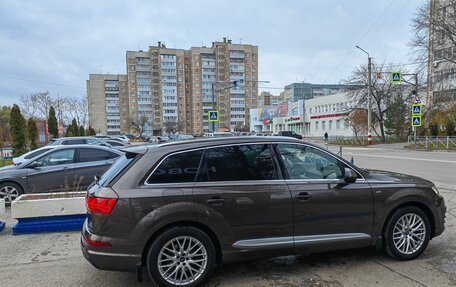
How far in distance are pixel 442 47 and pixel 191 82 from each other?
84.1 metres

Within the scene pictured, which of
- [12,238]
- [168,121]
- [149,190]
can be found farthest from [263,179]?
[168,121]

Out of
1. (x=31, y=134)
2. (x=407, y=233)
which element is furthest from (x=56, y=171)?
(x=31, y=134)

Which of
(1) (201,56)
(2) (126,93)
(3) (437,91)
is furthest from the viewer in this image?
(2) (126,93)

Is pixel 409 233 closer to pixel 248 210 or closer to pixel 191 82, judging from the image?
pixel 248 210

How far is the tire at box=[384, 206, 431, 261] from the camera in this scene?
389 centimetres

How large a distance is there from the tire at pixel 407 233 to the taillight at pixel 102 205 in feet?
11.2

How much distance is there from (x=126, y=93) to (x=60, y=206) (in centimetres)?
11123

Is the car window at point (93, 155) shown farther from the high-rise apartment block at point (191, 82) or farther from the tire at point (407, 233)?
the high-rise apartment block at point (191, 82)

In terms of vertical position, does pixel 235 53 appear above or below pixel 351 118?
above

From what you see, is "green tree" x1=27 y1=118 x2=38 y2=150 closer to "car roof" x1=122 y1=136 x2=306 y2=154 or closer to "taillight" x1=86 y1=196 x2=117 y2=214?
"car roof" x1=122 y1=136 x2=306 y2=154

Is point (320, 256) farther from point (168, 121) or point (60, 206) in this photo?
point (168, 121)

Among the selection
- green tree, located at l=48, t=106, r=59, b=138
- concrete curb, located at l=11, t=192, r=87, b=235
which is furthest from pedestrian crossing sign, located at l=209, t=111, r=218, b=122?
green tree, located at l=48, t=106, r=59, b=138

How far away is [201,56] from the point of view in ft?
329

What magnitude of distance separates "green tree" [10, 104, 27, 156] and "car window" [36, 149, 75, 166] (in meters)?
15.7
